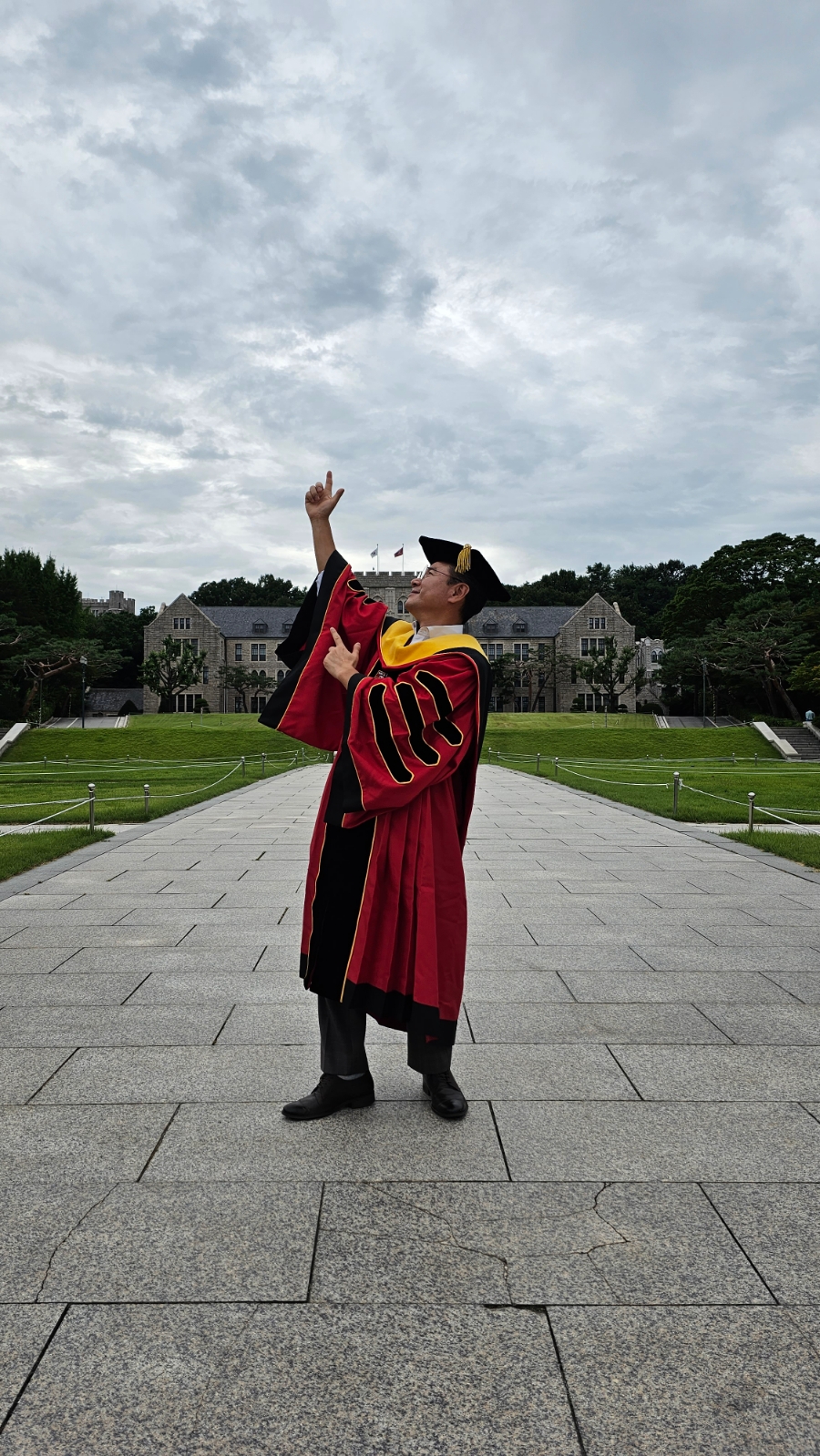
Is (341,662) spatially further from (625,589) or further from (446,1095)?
(625,589)

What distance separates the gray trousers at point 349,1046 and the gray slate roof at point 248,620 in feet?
249

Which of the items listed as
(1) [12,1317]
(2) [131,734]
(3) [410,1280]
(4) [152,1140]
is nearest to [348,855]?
(4) [152,1140]

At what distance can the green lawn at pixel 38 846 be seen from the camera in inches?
350

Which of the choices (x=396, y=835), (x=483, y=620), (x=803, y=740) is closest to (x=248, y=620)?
(x=483, y=620)

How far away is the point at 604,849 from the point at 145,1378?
9074 mm

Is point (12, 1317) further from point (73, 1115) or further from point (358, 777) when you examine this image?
point (358, 777)

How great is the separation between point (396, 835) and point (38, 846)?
26.4ft

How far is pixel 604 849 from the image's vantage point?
10.6 m

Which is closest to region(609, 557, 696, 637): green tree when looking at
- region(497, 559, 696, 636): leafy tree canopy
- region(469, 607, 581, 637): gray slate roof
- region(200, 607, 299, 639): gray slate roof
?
region(497, 559, 696, 636): leafy tree canopy

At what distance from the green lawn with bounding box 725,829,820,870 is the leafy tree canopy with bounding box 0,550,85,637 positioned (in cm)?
5683

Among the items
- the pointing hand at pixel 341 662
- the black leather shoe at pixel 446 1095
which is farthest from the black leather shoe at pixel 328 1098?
the pointing hand at pixel 341 662

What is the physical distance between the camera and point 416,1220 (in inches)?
102

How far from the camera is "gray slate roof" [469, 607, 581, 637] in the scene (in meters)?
79.4

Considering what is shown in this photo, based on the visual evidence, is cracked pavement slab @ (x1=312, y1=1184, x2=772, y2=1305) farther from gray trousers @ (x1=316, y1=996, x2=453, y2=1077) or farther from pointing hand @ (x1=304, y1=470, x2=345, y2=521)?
pointing hand @ (x1=304, y1=470, x2=345, y2=521)
